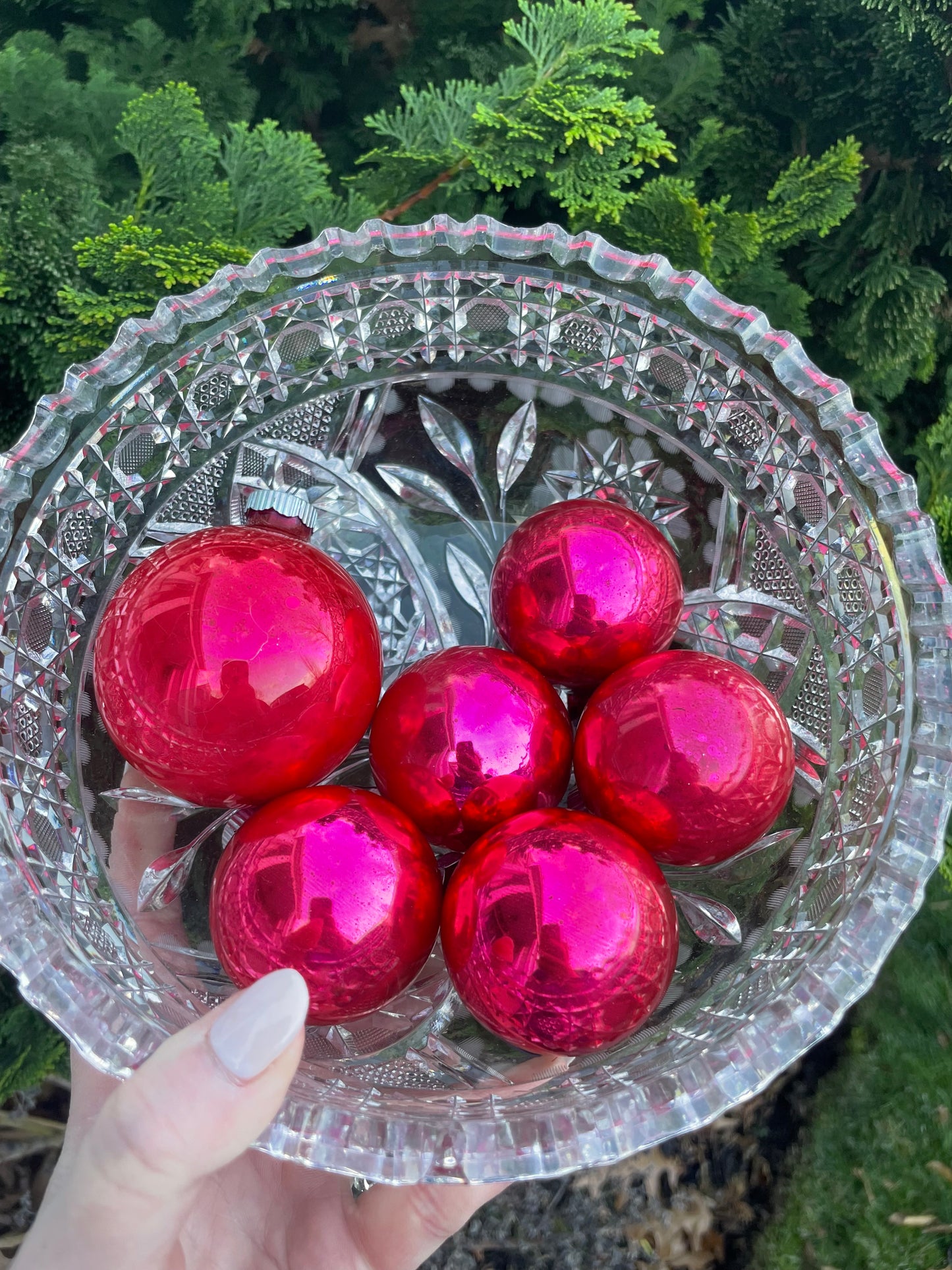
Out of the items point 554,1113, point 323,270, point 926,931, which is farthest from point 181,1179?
point 926,931

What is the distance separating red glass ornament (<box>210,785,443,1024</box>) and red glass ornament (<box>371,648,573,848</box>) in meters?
0.04

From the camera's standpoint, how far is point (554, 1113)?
2.08 feet

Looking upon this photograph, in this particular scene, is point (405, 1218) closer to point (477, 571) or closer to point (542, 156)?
point (477, 571)

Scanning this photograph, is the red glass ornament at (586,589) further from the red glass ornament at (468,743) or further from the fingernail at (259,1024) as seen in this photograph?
the fingernail at (259,1024)

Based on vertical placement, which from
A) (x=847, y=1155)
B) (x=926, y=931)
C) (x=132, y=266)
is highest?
(x=132, y=266)

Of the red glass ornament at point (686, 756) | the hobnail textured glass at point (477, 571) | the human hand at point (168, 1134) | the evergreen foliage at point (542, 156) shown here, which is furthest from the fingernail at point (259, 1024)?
the evergreen foliage at point (542, 156)

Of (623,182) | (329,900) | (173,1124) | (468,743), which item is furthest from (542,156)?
(173,1124)

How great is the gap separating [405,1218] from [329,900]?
16.9 inches

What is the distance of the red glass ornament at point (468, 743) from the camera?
657 mm

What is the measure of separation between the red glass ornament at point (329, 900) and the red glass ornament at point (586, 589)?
18cm

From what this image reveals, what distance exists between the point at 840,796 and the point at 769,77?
2.47 feet

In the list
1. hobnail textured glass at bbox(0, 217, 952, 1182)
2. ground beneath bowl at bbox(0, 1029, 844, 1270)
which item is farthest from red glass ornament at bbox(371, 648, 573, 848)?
ground beneath bowl at bbox(0, 1029, 844, 1270)

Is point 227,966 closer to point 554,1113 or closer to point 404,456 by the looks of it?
point 554,1113

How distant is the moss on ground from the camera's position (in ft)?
3.09
